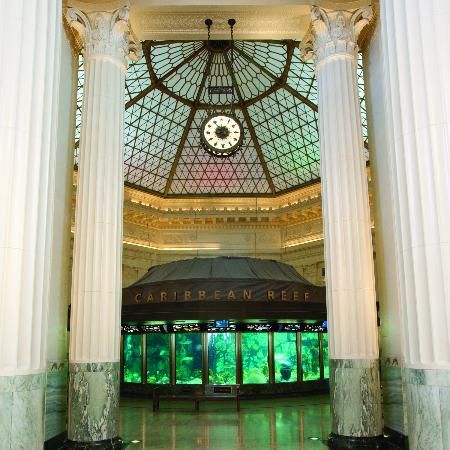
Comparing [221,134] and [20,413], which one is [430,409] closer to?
[20,413]

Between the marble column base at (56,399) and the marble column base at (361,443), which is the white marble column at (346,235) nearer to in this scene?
the marble column base at (361,443)

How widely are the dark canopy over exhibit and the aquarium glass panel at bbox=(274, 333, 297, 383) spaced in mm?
1295

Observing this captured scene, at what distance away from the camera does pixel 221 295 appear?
19.2 meters

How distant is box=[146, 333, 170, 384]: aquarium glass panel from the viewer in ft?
67.7

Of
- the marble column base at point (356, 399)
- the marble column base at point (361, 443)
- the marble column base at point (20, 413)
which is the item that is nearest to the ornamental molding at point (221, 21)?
the marble column base at point (356, 399)

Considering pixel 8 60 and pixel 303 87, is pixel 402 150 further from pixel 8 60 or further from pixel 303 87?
pixel 303 87

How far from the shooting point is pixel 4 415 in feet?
15.3

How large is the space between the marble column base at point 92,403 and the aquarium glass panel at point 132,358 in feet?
36.9

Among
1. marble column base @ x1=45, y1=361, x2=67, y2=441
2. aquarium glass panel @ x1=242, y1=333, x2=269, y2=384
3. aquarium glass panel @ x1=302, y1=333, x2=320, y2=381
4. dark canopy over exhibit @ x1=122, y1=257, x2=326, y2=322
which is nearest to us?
marble column base @ x1=45, y1=361, x2=67, y2=441

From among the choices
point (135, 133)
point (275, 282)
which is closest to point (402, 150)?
point (275, 282)

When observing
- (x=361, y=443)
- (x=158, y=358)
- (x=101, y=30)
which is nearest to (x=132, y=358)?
(x=158, y=358)

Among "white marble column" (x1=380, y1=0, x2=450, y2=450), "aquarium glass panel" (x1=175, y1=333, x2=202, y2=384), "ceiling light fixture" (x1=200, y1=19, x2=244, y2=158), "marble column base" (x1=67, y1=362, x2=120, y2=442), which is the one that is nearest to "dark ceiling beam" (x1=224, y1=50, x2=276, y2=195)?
"ceiling light fixture" (x1=200, y1=19, x2=244, y2=158)

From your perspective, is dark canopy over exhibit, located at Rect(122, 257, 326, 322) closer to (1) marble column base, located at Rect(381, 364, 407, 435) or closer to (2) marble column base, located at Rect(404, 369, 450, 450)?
(1) marble column base, located at Rect(381, 364, 407, 435)

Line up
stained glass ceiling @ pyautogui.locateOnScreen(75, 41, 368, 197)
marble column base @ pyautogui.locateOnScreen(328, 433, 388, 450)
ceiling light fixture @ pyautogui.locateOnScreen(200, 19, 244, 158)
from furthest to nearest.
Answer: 1. stained glass ceiling @ pyautogui.locateOnScreen(75, 41, 368, 197)
2. ceiling light fixture @ pyautogui.locateOnScreen(200, 19, 244, 158)
3. marble column base @ pyautogui.locateOnScreen(328, 433, 388, 450)
